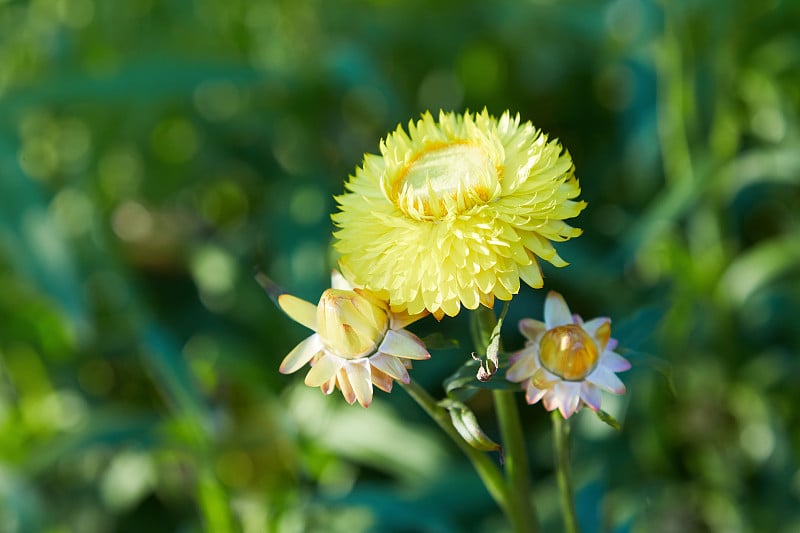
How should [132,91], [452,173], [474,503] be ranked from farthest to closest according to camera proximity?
[132,91], [474,503], [452,173]

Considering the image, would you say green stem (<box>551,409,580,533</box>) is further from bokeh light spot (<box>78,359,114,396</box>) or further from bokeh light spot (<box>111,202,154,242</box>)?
bokeh light spot (<box>111,202,154,242</box>)

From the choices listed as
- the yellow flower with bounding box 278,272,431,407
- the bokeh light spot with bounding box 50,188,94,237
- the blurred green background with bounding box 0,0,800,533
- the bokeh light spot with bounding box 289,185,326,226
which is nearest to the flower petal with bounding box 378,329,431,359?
the yellow flower with bounding box 278,272,431,407

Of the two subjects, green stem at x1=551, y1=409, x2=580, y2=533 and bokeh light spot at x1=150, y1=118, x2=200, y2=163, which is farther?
bokeh light spot at x1=150, y1=118, x2=200, y2=163

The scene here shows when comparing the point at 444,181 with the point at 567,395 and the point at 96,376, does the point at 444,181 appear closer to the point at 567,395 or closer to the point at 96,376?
the point at 567,395

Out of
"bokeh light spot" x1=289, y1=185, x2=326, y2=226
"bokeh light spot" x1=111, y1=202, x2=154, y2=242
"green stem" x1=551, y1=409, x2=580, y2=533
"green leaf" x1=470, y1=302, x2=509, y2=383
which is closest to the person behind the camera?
"green leaf" x1=470, y1=302, x2=509, y2=383

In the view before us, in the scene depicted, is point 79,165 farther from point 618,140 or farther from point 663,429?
point 663,429

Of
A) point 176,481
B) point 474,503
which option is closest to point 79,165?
point 176,481
